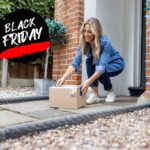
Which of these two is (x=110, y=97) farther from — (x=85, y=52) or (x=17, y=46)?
(x=17, y=46)

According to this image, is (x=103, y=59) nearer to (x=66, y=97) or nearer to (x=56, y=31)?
(x=66, y=97)

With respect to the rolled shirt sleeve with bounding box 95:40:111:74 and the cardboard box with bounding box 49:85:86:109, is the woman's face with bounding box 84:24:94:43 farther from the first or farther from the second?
the cardboard box with bounding box 49:85:86:109

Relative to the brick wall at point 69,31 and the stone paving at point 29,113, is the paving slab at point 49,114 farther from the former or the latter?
the brick wall at point 69,31

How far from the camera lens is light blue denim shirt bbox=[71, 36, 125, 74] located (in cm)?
284

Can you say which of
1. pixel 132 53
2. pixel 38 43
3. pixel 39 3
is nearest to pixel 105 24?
pixel 132 53

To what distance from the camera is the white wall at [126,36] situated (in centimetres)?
401

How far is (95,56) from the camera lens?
296 cm

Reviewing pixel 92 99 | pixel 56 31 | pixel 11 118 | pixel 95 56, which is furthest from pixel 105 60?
pixel 56 31

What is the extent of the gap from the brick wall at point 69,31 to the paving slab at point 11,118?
151 centimetres

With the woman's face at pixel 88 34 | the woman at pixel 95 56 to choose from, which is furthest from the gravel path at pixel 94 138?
the woman's face at pixel 88 34

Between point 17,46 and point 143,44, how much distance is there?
8.06 feet

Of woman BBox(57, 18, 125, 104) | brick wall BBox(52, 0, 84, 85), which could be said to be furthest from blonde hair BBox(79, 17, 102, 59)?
brick wall BBox(52, 0, 84, 85)

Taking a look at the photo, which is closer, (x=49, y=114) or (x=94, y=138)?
(x=94, y=138)

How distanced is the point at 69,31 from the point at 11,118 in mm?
2002
